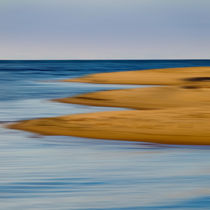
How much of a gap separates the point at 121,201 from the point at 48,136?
4035 millimetres

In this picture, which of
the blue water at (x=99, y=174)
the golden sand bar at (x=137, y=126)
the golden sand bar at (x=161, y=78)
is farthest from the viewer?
the golden sand bar at (x=161, y=78)

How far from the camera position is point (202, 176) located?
250 inches

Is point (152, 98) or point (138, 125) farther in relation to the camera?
point (152, 98)

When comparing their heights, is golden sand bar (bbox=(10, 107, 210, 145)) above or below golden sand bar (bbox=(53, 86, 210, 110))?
below

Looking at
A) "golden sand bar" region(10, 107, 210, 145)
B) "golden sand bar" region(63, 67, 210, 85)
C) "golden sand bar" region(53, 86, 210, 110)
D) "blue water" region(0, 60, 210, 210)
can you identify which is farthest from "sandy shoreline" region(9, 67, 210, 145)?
"golden sand bar" region(63, 67, 210, 85)

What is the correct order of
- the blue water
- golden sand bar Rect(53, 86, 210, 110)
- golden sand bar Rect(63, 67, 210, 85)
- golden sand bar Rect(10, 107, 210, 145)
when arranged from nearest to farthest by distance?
the blue water, golden sand bar Rect(10, 107, 210, 145), golden sand bar Rect(53, 86, 210, 110), golden sand bar Rect(63, 67, 210, 85)

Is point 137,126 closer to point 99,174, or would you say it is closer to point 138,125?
point 138,125

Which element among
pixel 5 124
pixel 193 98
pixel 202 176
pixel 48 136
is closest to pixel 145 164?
pixel 202 176

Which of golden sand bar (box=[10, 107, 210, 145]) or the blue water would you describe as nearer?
the blue water

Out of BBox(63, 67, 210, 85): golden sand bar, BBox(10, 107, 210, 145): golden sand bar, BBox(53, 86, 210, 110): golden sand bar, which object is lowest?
BBox(10, 107, 210, 145): golden sand bar

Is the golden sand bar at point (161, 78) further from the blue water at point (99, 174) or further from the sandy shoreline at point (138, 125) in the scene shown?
the blue water at point (99, 174)

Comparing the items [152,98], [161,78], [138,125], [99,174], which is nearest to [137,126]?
[138,125]

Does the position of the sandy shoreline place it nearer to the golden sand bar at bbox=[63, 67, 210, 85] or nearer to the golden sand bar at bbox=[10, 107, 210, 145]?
the golden sand bar at bbox=[10, 107, 210, 145]

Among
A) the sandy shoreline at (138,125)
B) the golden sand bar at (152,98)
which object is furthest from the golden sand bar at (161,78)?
the sandy shoreline at (138,125)
